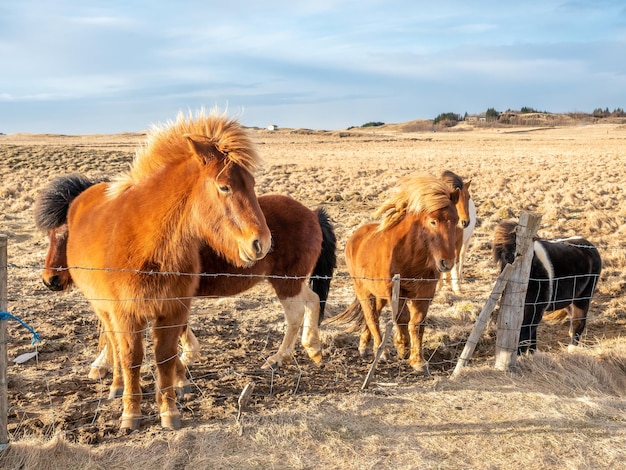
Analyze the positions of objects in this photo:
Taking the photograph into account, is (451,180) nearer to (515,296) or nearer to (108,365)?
(515,296)

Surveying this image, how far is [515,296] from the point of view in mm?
5316

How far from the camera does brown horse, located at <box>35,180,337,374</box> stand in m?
5.30

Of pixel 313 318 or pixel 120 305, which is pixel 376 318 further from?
pixel 120 305

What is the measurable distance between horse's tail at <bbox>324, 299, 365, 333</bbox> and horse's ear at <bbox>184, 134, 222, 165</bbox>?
349 centimetres

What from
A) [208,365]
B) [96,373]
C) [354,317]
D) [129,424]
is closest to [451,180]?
[354,317]

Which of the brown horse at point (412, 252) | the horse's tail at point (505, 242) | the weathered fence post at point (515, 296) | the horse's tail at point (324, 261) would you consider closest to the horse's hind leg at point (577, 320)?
the horse's tail at point (505, 242)

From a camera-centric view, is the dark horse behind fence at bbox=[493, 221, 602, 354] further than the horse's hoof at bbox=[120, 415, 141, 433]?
Yes

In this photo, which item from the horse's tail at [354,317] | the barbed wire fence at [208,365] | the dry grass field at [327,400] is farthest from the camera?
the horse's tail at [354,317]

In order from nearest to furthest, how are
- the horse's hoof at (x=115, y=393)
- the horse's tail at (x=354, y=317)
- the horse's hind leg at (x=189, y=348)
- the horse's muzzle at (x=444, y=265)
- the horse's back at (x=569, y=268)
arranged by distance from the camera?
the horse's hoof at (x=115, y=393)
the horse's muzzle at (x=444, y=265)
the horse's hind leg at (x=189, y=348)
the horse's back at (x=569, y=268)
the horse's tail at (x=354, y=317)

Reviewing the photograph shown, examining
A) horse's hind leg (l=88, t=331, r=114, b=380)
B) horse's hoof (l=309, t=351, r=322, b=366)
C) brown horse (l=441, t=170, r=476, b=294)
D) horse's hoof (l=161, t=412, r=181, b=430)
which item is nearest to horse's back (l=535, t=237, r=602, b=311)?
brown horse (l=441, t=170, r=476, b=294)

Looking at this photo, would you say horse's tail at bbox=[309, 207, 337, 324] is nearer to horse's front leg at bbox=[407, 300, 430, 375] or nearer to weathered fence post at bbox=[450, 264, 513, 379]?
horse's front leg at bbox=[407, 300, 430, 375]

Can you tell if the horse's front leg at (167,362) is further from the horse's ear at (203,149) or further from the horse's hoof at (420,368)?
the horse's hoof at (420,368)

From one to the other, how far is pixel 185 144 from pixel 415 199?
259 cm

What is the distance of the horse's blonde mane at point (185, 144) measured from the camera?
403 centimetres
